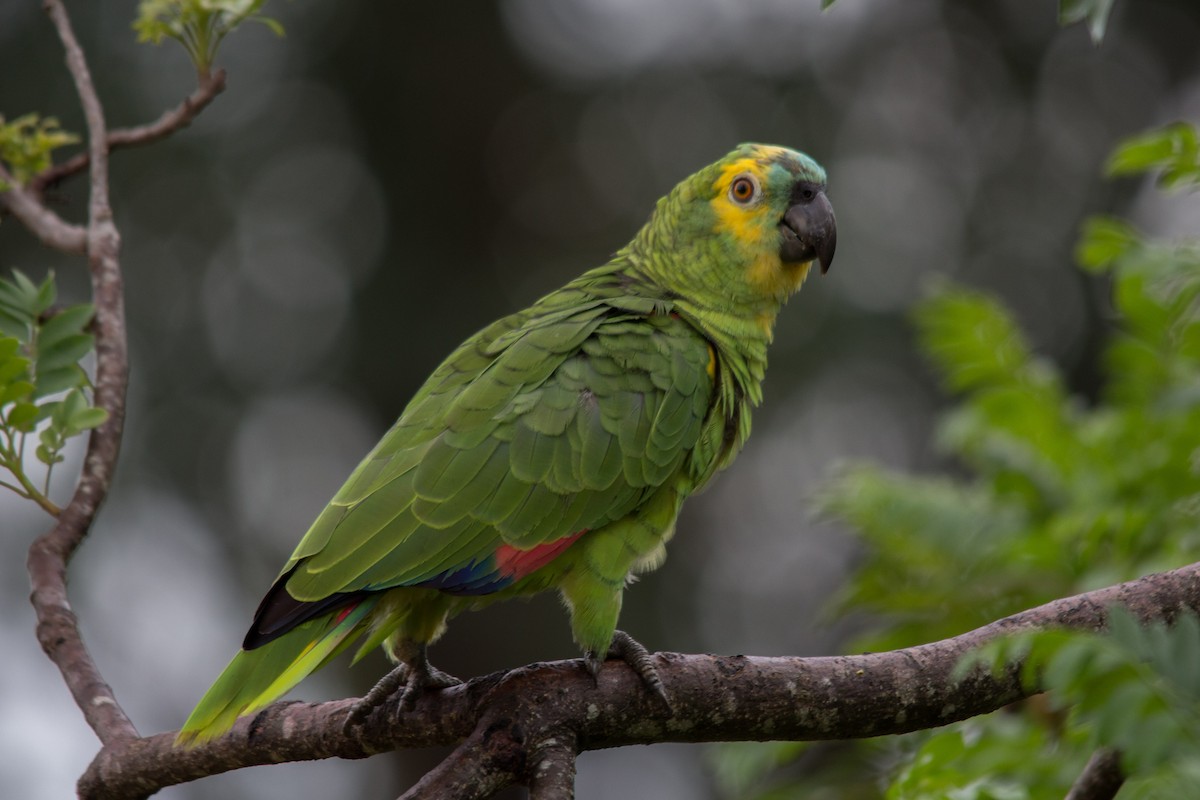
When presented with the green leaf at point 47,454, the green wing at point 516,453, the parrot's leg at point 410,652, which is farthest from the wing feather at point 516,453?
the green leaf at point 47,454

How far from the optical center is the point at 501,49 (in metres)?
8.90

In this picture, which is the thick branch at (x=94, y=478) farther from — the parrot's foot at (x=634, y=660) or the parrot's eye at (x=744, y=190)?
the parrot's eye at (x=744, y=190)

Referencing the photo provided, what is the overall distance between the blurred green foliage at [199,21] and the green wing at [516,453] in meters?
0.94

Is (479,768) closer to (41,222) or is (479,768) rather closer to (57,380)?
(57,380)

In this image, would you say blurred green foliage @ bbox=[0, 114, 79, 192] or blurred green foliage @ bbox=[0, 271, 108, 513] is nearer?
blurred green foliage @ bbox=[0, 271, 108, 513]

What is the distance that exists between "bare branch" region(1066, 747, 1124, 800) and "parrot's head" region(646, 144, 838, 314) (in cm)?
152

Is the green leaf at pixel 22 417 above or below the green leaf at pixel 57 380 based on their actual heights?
below

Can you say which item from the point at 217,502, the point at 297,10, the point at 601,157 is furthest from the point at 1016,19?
the point at 217,502

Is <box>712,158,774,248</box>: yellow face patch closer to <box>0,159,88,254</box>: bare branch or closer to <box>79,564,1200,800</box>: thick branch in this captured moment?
<box>79,564,1200,800</box>: thick branch

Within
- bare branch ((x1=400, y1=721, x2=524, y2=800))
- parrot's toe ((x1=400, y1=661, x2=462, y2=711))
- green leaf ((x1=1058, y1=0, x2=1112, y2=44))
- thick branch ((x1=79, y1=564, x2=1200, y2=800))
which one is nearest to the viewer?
green leaf ((x1=1058, y1=0, x2=1112, y2=44))

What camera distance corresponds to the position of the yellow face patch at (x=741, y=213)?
3236mm

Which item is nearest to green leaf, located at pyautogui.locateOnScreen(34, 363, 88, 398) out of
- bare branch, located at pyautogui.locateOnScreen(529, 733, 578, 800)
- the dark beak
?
bare branch, located at pyautogui.locateOnScreen(529, 733, 578, 800)

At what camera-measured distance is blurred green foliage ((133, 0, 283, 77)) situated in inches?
103

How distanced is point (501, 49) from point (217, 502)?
13.1ft
